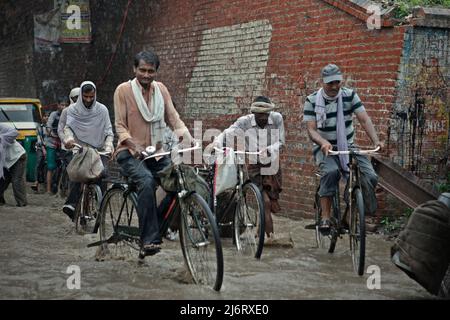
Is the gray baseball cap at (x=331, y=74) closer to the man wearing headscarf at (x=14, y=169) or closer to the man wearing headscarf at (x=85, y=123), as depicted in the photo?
the man wearing headscarf at (x=85, y=123)

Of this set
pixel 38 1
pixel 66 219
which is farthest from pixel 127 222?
pixel 38 1

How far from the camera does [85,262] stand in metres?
7.45

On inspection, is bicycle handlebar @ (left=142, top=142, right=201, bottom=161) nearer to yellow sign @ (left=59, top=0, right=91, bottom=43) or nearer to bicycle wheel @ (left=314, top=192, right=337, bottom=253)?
bicycle wheel @ (left=314, top=192, right=337, bottom=253)

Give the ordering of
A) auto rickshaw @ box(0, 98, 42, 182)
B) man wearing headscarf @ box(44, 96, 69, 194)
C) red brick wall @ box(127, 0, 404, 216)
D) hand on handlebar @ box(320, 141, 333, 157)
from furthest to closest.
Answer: auto rickshaw @ box(0, 98, 42, 182) → man wearing headscarf @ box(44, 96, 69, 194) → red brick wall @ box(127, 0, 404, 216) → hand on handlebar @ box(320, 141, 333, 157)

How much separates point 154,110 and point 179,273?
1536 mm

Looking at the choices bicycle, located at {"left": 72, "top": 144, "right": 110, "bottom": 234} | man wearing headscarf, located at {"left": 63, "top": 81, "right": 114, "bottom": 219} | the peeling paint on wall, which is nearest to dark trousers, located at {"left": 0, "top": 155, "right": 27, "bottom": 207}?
man wearing headscarf, located at {"left": 63, "top": 81, "right": 114, "bottom": 219}

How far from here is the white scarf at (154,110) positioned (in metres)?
6.91

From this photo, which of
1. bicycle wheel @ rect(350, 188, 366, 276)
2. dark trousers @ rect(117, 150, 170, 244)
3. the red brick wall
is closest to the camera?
dark trousers @ rect(117, 150, 170, 244)

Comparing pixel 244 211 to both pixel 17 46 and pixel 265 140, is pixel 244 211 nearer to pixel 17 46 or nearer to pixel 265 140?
pixel 265 140

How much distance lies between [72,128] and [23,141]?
7.08 m

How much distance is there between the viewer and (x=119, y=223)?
730 cm

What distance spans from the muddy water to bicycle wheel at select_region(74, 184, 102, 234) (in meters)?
0.18

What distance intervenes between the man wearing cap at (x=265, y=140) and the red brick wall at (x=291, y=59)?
6.01 ft

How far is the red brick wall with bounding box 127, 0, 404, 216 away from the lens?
9.69 metres
